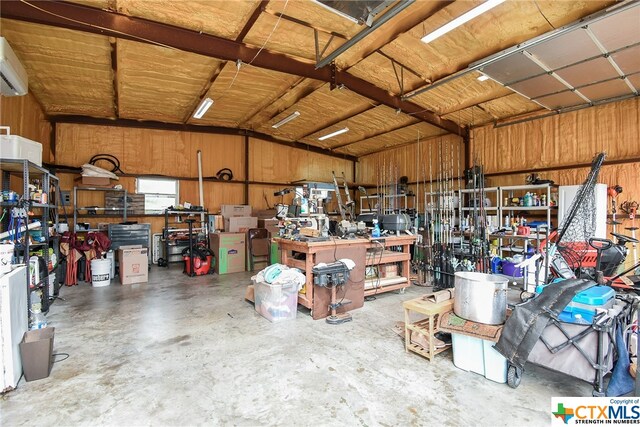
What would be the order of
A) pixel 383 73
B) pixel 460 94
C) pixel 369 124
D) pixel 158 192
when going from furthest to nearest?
pixel 369 124, pixel 158 192, pixel 460 94, pixel 383 73

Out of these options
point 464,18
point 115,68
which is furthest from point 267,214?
point 464,18

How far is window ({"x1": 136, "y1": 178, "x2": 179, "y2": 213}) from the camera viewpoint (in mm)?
7580

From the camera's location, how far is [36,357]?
2359 mm

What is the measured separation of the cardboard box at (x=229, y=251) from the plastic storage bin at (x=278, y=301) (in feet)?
10.3

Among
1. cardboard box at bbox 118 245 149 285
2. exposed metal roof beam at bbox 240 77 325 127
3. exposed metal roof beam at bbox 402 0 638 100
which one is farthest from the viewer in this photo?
exposed metal roof beam at bbox 240 77 325 127

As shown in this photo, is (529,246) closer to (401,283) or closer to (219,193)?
(401,283)

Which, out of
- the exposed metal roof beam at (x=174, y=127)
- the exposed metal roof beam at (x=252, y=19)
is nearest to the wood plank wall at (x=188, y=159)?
the exposed metal roof beam at (x=174, y=127)

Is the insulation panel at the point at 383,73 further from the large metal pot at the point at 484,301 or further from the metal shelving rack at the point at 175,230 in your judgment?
the metal shelving rack at the point at 175,230

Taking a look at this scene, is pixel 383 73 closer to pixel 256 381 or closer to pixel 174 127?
pixel 256 381

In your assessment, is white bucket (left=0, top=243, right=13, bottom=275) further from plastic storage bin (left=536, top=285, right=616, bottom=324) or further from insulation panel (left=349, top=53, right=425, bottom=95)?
insulation panel (left=349, top=53, right=425, bottom=95)

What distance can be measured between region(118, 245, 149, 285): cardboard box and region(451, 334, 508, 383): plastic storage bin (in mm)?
5592

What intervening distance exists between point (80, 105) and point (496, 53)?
780 cm

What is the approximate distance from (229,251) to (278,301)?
348 centimetres

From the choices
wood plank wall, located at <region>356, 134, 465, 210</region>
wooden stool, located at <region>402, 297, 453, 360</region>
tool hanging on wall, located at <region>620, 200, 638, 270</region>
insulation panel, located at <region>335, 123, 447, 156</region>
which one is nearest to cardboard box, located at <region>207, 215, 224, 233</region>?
insulation panel, located at <region>335, 123, 447, 156</region>
